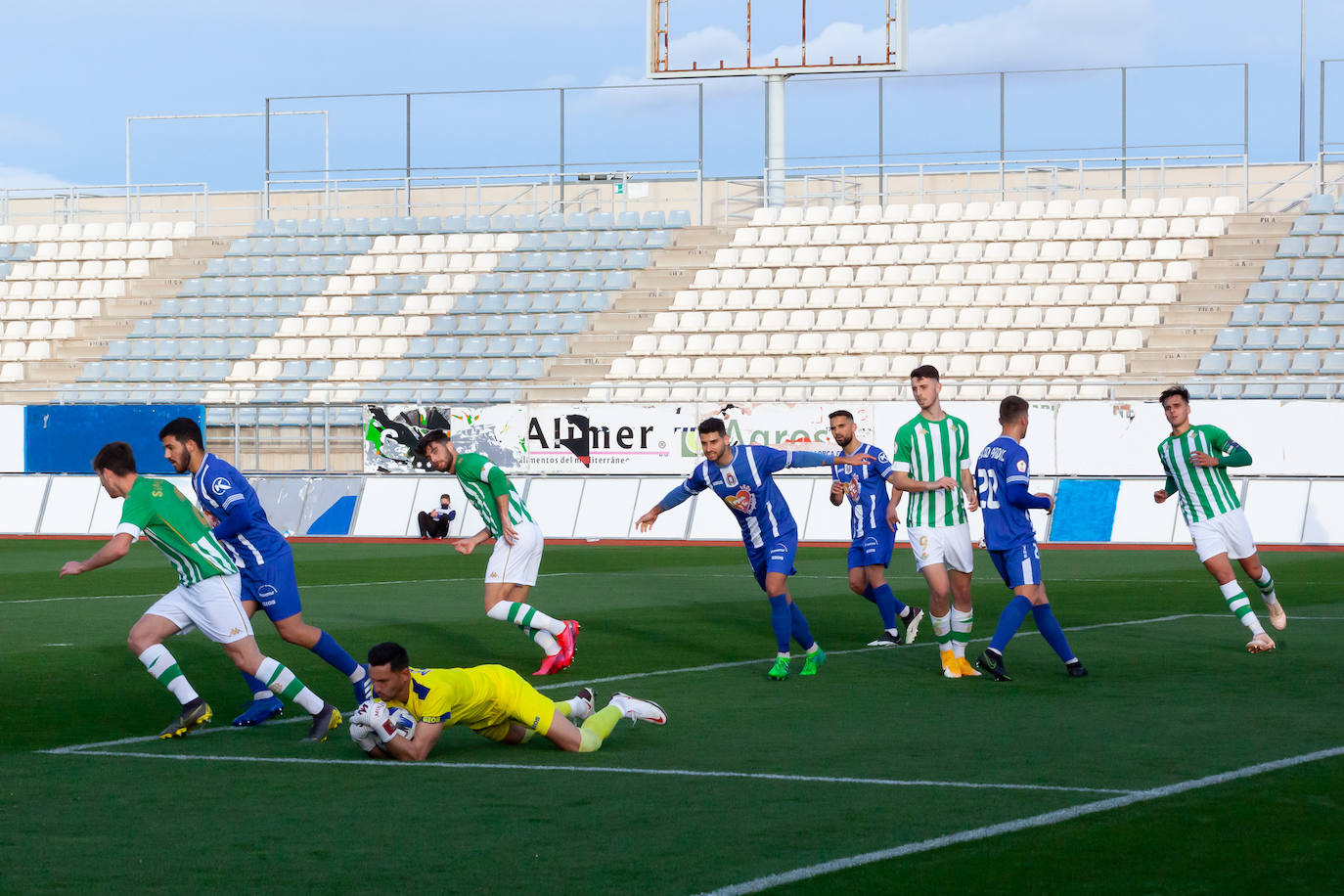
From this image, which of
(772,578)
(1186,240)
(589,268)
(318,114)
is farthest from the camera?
(318,114)

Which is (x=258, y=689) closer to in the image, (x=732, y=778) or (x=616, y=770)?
(x=616, y=770)

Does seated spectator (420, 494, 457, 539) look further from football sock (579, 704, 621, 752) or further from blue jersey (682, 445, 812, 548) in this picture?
football sock (579, 704, 621, 752)

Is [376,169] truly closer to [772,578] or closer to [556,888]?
[772,578]

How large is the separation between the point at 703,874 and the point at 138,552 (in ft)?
78.3

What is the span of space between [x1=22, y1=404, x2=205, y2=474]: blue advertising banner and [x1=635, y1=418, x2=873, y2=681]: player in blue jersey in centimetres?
2298

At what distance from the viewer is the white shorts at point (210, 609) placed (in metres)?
9.76

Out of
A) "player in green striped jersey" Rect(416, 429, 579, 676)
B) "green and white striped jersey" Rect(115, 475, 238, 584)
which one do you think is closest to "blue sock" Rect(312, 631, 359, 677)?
"green and white striped jersey" Rect(115, 475, 238, 584)

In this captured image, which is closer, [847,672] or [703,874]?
[703,874]

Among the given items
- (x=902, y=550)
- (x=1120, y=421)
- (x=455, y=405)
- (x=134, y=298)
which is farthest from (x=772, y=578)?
(x=134, y=298)

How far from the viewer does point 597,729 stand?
9109 mm

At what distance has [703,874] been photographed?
6.30 meters

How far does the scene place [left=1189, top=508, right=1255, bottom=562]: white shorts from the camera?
13.8 meters

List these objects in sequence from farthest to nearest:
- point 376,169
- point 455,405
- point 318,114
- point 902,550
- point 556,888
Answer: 1. point 318,114
2. point 376,169
3. point 455,405
4. point 902,550
5. point 556,888

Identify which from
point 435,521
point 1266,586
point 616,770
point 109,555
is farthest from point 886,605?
point 435,521
